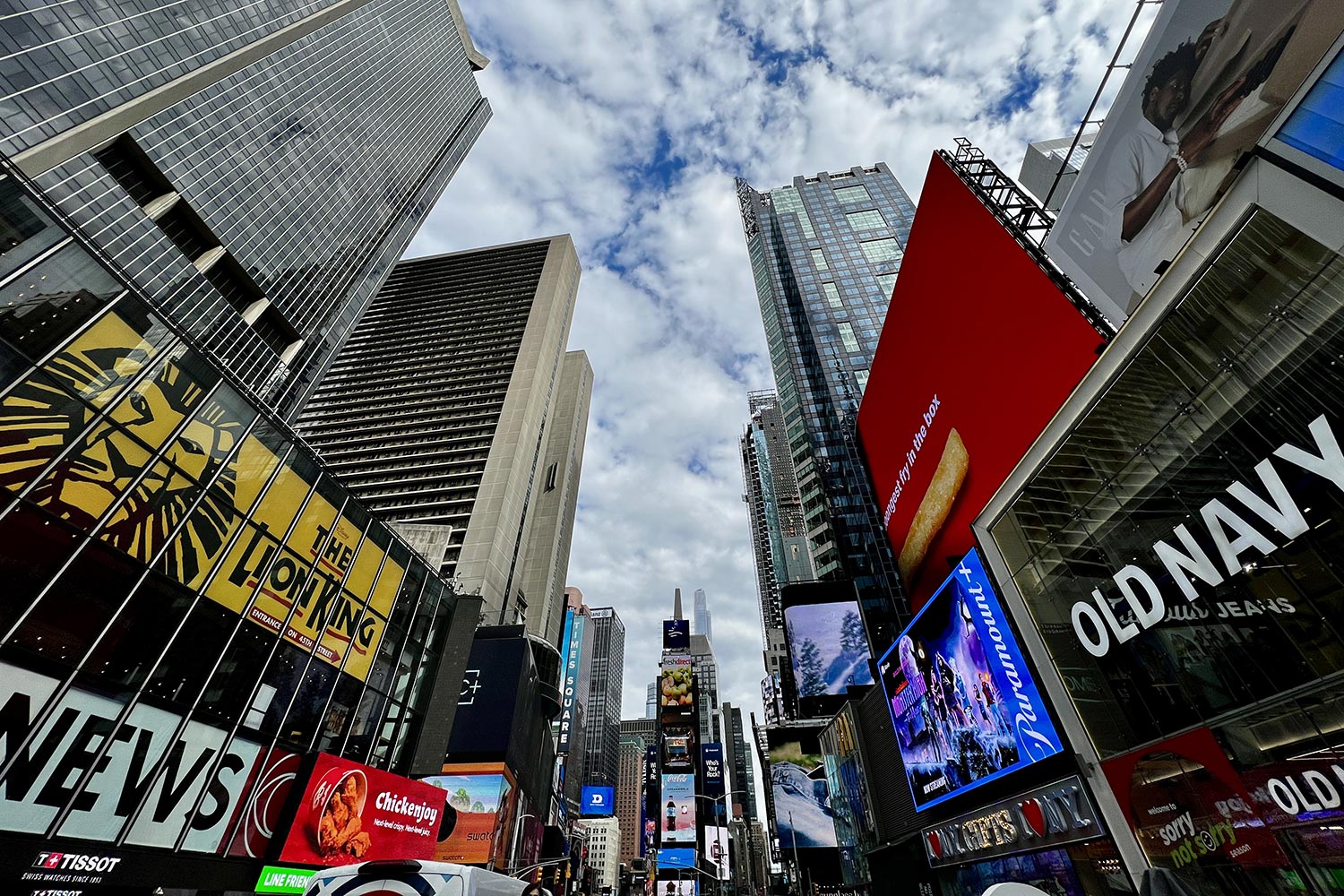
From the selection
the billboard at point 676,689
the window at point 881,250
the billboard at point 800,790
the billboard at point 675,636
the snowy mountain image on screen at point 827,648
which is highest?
the window at point 881,250

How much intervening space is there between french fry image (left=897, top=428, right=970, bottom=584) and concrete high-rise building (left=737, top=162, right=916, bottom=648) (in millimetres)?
27871

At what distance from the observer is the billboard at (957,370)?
13820mm

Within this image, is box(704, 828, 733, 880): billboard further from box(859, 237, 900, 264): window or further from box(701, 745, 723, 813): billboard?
box(859, 237, 900, 264): window

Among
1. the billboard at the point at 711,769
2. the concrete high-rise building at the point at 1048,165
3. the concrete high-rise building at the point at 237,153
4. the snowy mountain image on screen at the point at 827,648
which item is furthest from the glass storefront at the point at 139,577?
the billboard at the point at 711,769

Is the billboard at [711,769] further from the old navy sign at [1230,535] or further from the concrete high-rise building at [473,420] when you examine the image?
the old navy sign at [1230,535]

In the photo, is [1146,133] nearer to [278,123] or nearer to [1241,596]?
[1241,596]

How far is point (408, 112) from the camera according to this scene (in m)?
103

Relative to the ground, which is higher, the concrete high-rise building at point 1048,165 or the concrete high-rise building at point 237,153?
the concrete high-rise building at point 237,153

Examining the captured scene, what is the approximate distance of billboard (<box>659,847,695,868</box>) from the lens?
6484 centimetres

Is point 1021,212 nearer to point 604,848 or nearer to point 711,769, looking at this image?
point 711,769

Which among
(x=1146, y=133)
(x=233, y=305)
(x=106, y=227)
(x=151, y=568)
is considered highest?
(x=233, y=305)

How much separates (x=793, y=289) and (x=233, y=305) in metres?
70.4

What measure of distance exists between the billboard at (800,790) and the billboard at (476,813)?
20588 mm

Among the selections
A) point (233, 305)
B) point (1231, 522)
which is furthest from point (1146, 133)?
point (233, 305)
